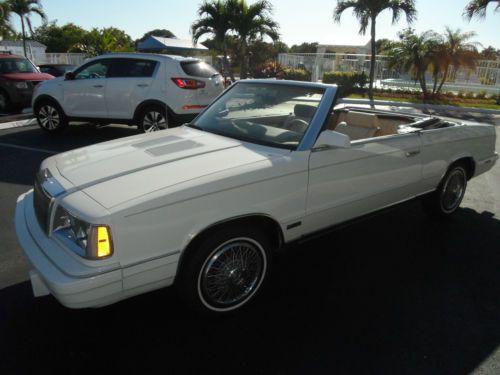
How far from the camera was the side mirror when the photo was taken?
3.10m

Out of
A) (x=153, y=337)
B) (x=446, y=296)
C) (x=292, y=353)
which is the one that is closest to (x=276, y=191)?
(x=292, y=353)

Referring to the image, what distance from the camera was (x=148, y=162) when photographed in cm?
301

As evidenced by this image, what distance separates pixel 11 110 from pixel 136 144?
36.6ft

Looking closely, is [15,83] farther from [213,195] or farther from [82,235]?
[213,195]

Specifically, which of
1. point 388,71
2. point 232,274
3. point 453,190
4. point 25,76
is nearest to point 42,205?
point 232,274

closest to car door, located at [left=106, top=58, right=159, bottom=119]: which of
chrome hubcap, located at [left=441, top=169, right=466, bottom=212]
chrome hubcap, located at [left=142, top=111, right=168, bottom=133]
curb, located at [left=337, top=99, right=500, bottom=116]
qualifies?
chrome hubcap, located at [left=142, top=111, right=168, bottom=133]

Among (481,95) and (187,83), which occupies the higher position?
(187,83)

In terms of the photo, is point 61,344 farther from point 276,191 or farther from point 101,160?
point 276,191

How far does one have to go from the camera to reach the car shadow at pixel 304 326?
2588 mm

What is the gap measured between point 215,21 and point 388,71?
8.95 metres

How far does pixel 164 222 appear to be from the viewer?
2.49 metres

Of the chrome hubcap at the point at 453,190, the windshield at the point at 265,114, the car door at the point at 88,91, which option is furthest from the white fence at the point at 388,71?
the windshield at the point at 265,114

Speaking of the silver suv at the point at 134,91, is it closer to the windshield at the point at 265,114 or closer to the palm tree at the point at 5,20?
the windshield at the point at 265,114

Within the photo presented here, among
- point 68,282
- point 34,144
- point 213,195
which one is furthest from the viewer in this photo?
point 34,144
